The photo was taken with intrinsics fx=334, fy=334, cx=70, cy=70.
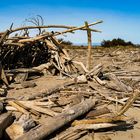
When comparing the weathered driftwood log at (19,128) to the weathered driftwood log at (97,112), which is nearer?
the weathered driftwood log at (19,128)

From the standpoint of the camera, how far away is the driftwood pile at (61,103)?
17.2 ft

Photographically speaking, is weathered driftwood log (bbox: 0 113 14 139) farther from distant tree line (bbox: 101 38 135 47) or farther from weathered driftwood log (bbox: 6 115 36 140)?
distant tree line (bbox: 101 38 135 47)

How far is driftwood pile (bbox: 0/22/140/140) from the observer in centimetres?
525

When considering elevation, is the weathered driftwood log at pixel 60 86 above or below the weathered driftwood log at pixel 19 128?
above

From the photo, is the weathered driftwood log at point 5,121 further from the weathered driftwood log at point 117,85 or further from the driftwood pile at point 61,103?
the weathered driftwood log at point 117,85

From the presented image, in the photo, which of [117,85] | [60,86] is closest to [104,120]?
[60,86]

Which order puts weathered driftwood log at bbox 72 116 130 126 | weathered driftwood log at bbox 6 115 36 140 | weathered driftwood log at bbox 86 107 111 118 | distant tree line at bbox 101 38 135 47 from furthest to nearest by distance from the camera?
distant tree line at bbox 101 38 135 47 → weathered driftwood log at bbox 86 107 111 118 → weathered driftwood log at bbox 72 116 130 126 → weathered driftwood log at bbox 6 115 36 140

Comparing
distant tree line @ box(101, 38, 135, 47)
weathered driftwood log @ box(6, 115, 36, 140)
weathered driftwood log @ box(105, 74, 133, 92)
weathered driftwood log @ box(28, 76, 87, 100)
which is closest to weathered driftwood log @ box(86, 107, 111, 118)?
weathered driftwood log @ box(6, 115, 36, 140)

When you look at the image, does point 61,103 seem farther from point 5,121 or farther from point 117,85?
point 117,85

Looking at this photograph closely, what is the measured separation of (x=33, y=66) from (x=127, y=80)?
299 centimetres

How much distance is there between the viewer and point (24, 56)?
1033 cm

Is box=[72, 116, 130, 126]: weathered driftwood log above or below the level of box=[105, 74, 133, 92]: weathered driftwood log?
below

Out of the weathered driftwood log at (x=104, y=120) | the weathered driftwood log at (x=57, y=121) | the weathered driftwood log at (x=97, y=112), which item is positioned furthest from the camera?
the weathered driftwood log at (x=97, y=112)

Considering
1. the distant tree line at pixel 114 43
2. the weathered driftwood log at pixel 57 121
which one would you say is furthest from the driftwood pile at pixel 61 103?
the distant tree line at pixel 114 43
